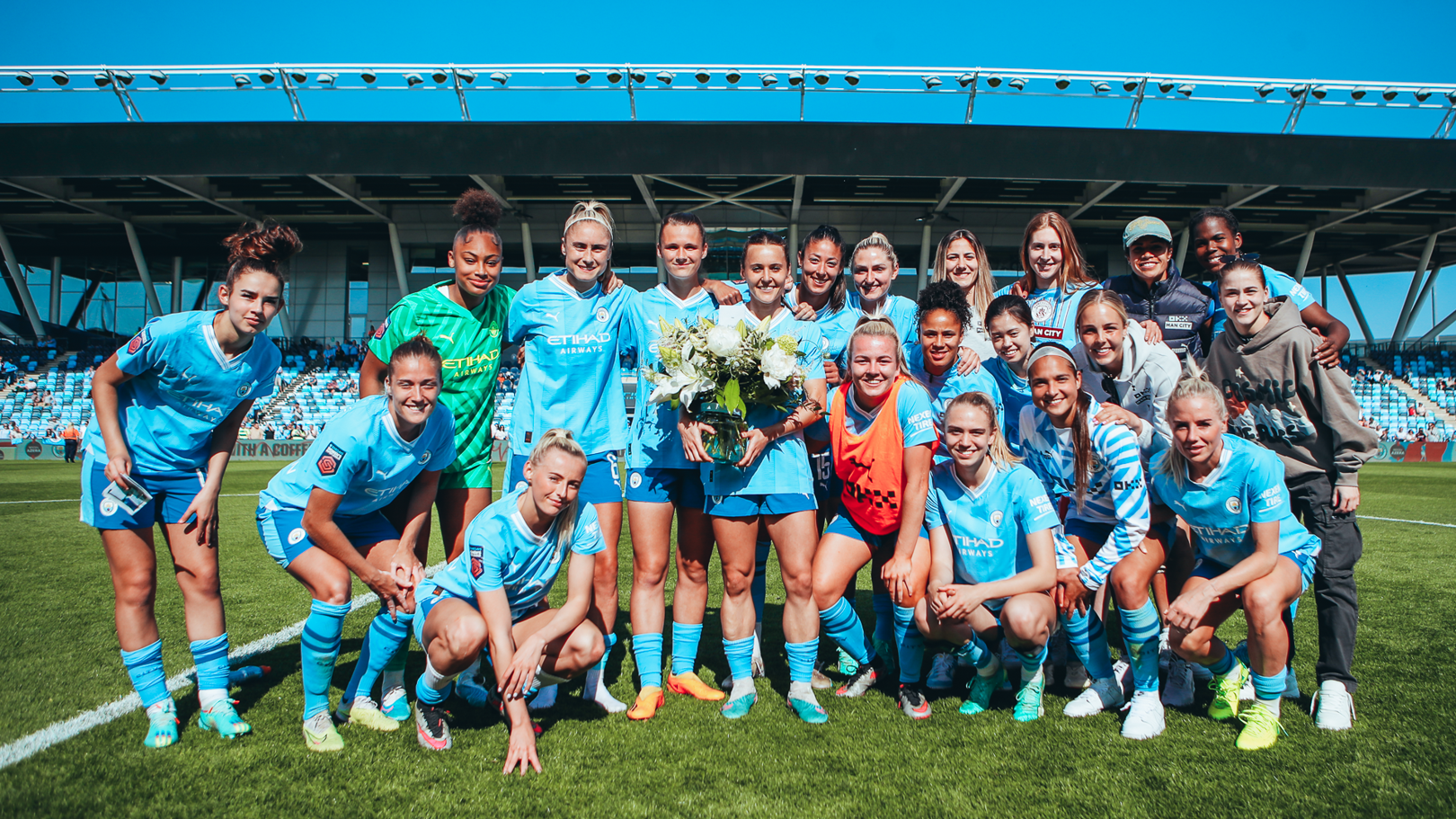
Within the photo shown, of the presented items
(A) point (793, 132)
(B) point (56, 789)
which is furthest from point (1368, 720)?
(A) point (793, 132)

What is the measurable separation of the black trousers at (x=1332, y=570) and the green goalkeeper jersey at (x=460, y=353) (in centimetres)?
407

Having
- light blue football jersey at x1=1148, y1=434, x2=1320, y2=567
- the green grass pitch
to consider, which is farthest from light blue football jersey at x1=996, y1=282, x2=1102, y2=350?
the green grass pitch

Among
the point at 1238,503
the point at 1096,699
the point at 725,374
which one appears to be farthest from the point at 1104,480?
the point at 725,374

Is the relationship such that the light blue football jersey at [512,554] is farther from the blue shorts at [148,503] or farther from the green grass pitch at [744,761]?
the blue shorts at [148,503]

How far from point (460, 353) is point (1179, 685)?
12.9 feet

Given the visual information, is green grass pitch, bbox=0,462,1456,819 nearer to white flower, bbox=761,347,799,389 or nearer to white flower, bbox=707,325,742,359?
white flower, bbox=761,347,799,389

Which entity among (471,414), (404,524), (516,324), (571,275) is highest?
(571,275)

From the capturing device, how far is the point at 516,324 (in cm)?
402

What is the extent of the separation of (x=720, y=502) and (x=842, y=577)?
28.0 inches

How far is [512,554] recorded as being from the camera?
3283 millimetres

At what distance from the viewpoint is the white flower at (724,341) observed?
3.30 m

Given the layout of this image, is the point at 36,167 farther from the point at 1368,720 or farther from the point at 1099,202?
the point at 1099,202

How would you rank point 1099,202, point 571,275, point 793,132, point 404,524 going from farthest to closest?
point 1099,202 → point 793,132 → point 571,275 → point 404,524

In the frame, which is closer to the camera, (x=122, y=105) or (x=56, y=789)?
(x=56, y=789)
